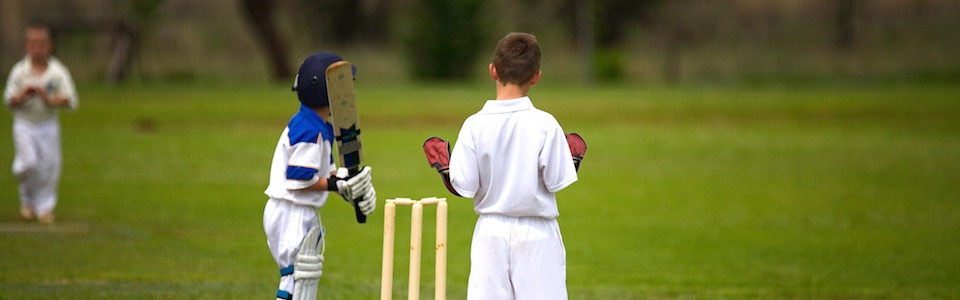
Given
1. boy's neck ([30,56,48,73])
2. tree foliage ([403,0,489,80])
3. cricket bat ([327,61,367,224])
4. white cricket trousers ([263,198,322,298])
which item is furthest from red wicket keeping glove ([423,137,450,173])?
tree foliage ([403,0,489,80])

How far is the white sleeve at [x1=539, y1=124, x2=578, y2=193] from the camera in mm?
5266

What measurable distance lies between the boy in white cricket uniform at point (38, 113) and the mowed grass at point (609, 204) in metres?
0.44

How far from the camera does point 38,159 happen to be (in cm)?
1233

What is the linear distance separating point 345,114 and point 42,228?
7604 millimetres

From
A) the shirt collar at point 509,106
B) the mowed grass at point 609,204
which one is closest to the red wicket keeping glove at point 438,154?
the shirt collar at point 509,106

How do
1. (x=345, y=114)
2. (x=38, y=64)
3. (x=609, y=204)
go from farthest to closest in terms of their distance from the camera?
(x=609, y=204), (x=38, y=64), (x=345, y=114)

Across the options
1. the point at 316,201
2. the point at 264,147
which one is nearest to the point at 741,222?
the point at 316,201

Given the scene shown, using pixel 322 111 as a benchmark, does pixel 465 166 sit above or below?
below

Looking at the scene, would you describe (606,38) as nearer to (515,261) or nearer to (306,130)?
(306,130)

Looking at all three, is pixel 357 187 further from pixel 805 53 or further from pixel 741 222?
pixel 805 53

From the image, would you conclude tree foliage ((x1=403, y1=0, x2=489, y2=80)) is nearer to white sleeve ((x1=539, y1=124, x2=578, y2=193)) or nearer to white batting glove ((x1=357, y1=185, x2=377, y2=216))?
white batting glove ((x1=357, y1=185, x2=377, y2=216))

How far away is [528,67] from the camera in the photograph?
523cm

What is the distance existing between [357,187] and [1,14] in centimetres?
4225

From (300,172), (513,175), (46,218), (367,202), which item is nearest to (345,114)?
(367,202)
